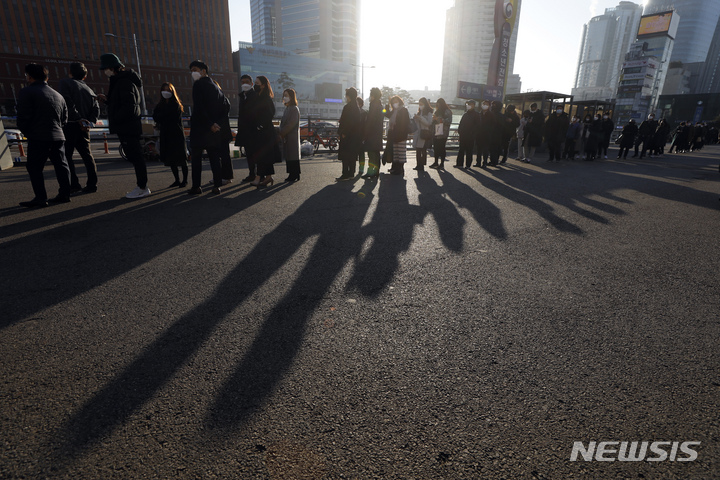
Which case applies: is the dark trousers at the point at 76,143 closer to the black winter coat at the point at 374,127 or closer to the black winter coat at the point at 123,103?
the black winter coat at the point at 123,103

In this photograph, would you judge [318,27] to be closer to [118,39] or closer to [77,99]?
[118,39]

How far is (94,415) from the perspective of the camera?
66.7 inches

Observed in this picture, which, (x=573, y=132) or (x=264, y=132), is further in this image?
(x=573, y=132)

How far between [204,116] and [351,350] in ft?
17.1

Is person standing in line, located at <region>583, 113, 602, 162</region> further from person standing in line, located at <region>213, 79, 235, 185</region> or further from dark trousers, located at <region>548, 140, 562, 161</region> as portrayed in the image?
person standing in line, located at <region>213, 79, 235, 185</region>

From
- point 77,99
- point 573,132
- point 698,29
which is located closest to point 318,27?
point 573,132

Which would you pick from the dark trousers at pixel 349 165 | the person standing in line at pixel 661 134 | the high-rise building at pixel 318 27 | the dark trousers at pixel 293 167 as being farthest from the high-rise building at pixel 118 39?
the person standing in line at pixel 661 134

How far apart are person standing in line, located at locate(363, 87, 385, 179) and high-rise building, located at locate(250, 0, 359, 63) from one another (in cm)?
17354

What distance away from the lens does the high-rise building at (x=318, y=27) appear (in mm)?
162125

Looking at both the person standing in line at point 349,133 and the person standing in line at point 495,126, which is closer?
the person standing in line at point 349,133

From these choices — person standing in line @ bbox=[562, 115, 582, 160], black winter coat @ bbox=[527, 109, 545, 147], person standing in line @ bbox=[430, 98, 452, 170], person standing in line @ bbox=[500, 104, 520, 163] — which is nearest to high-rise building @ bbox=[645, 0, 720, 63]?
person standing in line @ bbox=[562, 115, 582, 160]

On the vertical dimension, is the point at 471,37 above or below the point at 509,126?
above

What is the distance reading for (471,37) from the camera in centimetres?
17250

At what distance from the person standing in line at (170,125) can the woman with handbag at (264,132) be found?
1.33 metres
